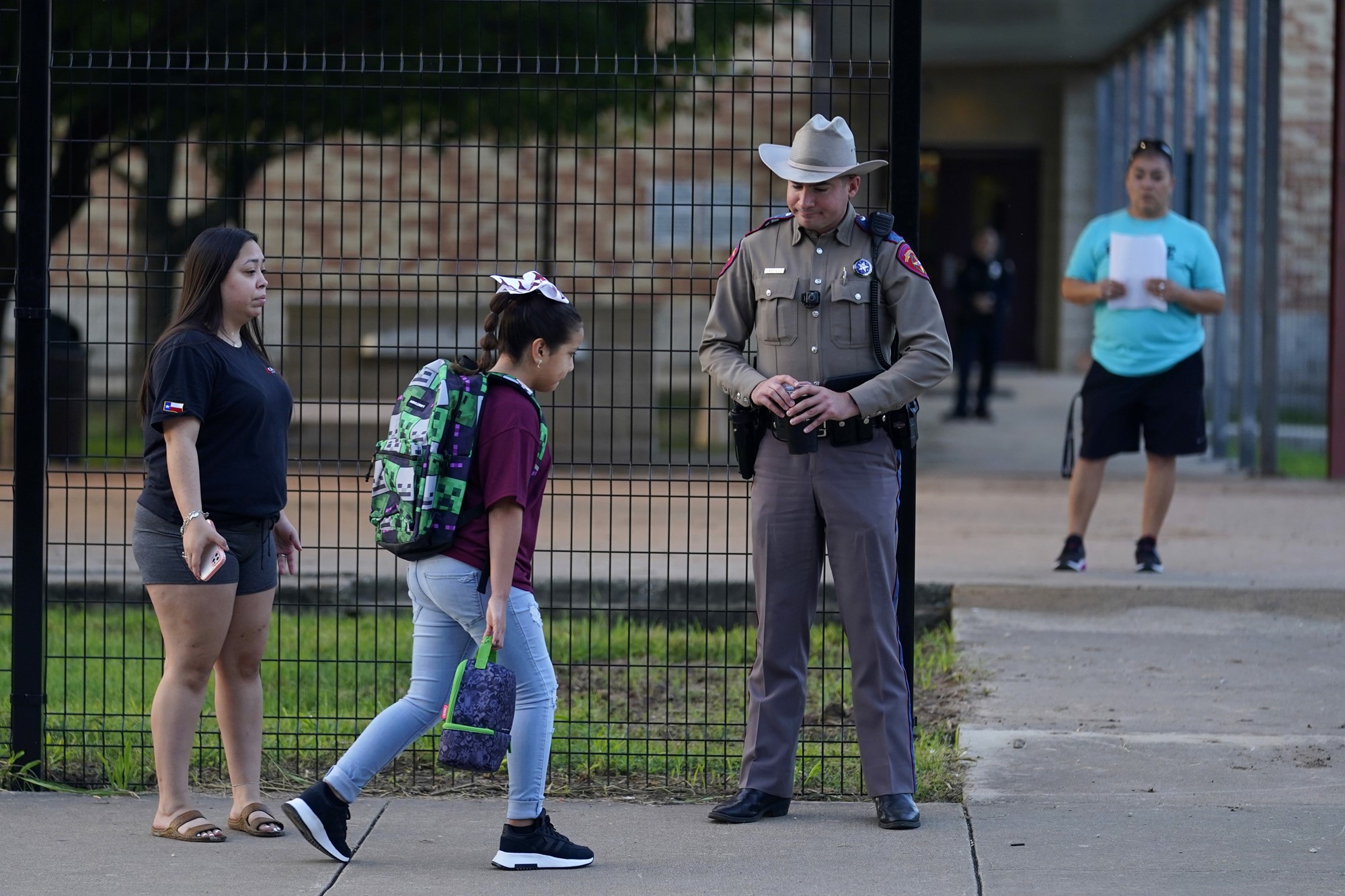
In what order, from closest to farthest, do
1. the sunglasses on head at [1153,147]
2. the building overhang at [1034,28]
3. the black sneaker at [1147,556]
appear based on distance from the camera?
the sunglasses on head at [1153,147], the black sneaker at [1147,556], the building overhang at [1034,28]

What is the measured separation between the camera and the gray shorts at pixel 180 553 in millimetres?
4527

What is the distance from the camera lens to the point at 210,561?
439cm

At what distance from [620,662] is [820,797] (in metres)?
2.07

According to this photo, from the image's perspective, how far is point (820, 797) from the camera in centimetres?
525

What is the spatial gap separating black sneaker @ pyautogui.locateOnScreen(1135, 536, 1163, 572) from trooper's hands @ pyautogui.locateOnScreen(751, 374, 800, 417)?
4.09 meters

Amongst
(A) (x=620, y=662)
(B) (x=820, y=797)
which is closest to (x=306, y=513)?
(A) (x=620, y=662)

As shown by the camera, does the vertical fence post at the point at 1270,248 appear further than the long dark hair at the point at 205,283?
Yes

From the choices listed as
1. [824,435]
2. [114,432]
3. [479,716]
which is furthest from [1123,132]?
[479,716]

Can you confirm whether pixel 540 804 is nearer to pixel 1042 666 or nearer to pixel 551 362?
pixel 551 362

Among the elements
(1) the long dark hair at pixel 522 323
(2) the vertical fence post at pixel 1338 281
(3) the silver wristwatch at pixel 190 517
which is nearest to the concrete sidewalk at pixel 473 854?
(3) the silver wristwatch at pixel 190 517

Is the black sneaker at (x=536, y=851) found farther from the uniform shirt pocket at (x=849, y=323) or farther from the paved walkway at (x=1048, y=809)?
the uniform shirt pocket at (x=849, y=323)

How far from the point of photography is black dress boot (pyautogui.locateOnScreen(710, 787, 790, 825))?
16.2 ft

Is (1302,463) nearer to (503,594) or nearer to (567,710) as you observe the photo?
(567,710)

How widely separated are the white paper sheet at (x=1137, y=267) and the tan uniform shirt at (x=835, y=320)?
340 cm
